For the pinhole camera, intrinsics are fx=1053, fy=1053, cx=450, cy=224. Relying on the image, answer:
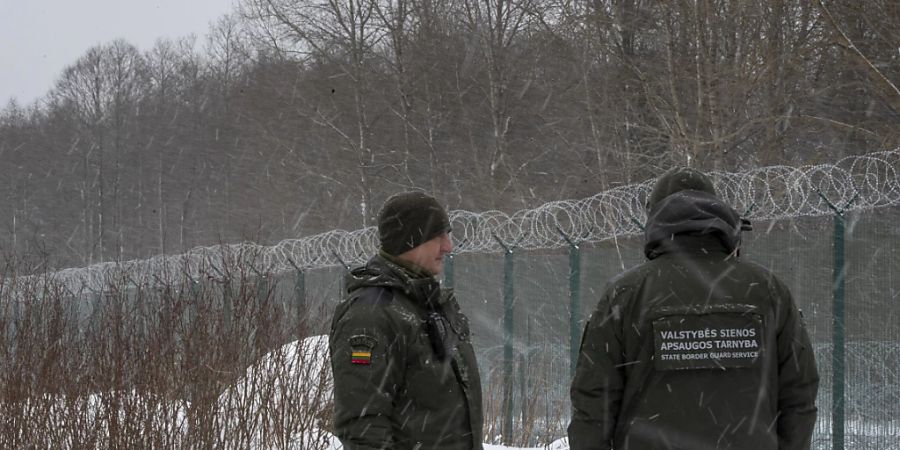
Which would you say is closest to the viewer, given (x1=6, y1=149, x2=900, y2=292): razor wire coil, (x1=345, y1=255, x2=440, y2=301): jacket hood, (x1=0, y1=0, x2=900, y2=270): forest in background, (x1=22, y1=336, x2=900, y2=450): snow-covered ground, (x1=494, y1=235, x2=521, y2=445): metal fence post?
(x1=345, y1=255, x2=440, y2=301): jacket hood

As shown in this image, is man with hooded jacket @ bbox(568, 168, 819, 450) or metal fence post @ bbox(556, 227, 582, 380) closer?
man with hooded jacket @ bbox(568, 168, 819, 450)

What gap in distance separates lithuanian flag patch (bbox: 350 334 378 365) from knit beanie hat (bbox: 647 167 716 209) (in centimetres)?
100

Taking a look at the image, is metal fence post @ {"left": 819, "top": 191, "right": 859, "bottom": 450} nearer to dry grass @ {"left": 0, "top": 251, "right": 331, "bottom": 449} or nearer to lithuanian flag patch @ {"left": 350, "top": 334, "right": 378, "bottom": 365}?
dry grass @ {"left": 0, "top": 251, "right": 331, "bottom": 449}

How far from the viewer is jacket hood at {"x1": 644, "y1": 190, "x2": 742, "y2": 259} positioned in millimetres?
3186

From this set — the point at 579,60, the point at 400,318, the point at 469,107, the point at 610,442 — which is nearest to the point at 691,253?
the point at 610,442

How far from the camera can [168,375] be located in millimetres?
6539

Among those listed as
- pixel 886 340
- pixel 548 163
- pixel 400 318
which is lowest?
pixel 886 340

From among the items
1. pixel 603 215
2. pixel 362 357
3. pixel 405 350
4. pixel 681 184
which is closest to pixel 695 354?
pixel 681 184

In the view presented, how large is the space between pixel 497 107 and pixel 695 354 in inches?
844

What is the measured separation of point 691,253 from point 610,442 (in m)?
0.63

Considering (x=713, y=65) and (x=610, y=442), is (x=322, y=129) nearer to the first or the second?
(x=713, y=65)

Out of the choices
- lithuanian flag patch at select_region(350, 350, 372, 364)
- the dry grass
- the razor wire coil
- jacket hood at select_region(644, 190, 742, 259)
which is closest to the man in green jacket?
lithuanian flag patch at select_region(350, 350, 372, 364)

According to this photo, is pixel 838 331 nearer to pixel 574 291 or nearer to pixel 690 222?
pixel 574 291

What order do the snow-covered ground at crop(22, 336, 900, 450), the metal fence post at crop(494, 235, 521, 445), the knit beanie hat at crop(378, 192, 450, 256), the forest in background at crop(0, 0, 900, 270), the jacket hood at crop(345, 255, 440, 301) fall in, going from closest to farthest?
the jacket hood at crop(345, 255, 440, 301) < the knit beanie hat at crop(378, 192, 450, 256) < the snow-covered ground at crop(22, 336, 900, 450) < the metal fence post at crop(494, 235, 521, 445) < the forest in background at crop(0, 0, 900, 270)
